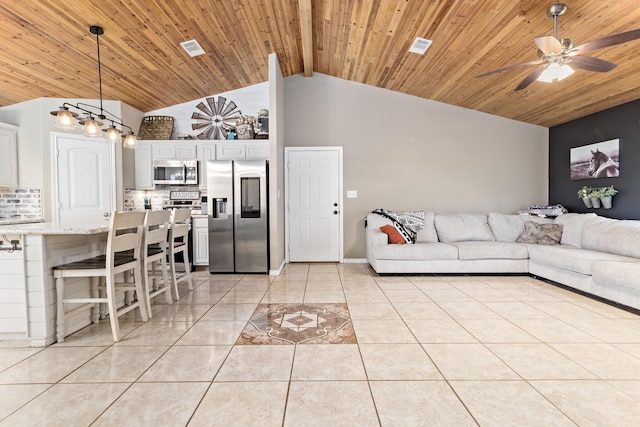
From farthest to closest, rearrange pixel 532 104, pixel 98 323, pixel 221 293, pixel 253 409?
pixel 532 104, pixel 221 293, pixel 98 323, pixel 253 409

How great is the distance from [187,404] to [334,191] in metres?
4.06

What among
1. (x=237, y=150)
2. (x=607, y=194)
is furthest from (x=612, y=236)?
(x=237, y=150)

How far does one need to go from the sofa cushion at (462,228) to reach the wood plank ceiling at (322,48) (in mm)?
1792

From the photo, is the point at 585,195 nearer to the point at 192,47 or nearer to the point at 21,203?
the point at 192,47

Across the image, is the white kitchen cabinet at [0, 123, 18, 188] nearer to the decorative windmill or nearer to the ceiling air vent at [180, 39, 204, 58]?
the decorative windmill

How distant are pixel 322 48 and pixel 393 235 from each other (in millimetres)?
2790

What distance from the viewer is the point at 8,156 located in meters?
4.12

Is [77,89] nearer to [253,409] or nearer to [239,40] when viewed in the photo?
[239,40]

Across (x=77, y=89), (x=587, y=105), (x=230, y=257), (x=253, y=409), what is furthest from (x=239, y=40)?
(x=587, y=105)

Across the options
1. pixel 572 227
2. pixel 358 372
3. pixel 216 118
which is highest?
pixel 216 118

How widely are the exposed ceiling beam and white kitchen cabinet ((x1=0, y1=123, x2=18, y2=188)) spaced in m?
3.98

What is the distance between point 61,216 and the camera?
14.2ft

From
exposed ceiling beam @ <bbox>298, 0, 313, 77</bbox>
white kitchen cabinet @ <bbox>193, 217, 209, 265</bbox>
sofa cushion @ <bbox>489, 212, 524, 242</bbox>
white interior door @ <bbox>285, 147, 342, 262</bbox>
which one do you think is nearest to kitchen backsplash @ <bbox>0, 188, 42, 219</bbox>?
white kitchen cabinet @ <bbox>193, 217, 209, 265</bbox>

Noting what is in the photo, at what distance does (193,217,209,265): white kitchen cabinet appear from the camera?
4.88 metres
